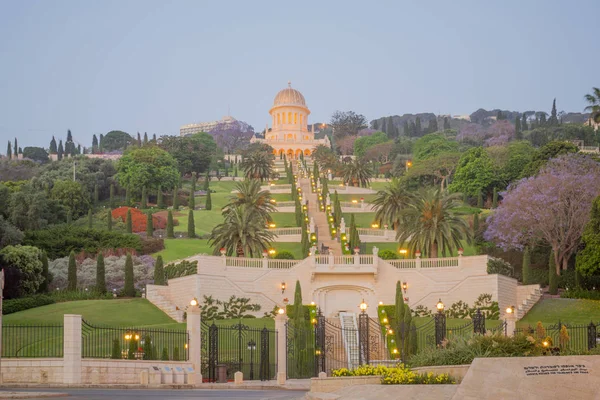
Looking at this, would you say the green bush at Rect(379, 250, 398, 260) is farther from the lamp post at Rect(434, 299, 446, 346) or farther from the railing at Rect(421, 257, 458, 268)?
the lamp post at Rect(434, 299, 446, 346)

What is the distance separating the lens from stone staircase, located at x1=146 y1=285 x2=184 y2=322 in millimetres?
60188

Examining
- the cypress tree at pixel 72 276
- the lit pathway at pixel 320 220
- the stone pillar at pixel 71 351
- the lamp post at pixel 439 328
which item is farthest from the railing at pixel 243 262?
the stone pillar at pixel 71 351

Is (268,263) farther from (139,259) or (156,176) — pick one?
(156,176)

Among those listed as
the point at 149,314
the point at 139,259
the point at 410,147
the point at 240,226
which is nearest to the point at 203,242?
the point at 139,259

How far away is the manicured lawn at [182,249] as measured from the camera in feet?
249

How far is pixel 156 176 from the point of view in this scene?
364ft

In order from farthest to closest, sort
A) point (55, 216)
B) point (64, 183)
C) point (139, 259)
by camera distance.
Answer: point (64, 183)
point (55, 216)
point (139, 259)

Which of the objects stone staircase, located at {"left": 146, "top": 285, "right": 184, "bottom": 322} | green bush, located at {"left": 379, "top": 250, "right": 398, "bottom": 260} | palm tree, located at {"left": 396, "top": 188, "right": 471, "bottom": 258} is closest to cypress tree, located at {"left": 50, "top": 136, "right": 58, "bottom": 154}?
A: green bush, located at {"left": 379, "top": 250, "right": 398, "bottom": 260}

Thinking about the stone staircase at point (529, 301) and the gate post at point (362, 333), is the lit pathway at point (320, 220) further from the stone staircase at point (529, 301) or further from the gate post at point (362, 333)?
the gate post at point (362, 333)

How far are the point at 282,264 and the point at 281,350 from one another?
21.9 meters

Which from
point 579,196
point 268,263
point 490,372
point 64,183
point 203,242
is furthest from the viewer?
point 64,183

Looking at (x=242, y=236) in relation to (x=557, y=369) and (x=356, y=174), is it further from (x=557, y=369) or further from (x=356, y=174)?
(x=356, y=174)

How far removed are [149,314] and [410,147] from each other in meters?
99.6

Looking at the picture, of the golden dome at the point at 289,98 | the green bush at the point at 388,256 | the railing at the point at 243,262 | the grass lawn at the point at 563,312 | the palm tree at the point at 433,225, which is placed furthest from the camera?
the golden dome at the point at 289,98
